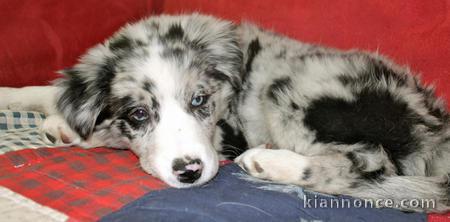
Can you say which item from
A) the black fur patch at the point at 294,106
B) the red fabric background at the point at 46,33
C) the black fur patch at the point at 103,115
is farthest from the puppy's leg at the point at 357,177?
the red fabric background at the point at 46,33

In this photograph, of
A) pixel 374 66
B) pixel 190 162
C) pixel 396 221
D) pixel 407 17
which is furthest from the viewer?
pixel 407 17

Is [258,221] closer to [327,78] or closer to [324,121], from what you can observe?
[324,121]

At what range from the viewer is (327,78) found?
2.12 m

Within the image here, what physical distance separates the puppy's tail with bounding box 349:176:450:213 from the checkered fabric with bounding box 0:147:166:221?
0.78 meters

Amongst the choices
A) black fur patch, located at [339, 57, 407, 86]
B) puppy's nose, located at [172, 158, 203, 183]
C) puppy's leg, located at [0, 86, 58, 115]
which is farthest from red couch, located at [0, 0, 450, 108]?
puppy's nose, located at [172, 158, 203, 183]

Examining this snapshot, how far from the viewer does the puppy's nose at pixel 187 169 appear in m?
1.88

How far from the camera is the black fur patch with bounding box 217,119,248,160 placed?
2.38 metres

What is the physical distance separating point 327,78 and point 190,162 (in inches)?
26.3

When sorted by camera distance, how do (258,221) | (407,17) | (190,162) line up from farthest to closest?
1. (407,17)
2. (190,162)
3. (258,221)

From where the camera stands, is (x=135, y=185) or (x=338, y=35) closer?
(x=135, y=185)

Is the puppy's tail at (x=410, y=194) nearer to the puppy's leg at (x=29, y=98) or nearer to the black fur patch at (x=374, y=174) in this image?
the black fur patch at (x=374, y=174)

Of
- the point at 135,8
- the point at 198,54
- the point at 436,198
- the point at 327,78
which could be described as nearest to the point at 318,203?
the point at 436,198

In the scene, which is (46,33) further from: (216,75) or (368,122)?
(368,122)

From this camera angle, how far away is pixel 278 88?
7.20 ft
